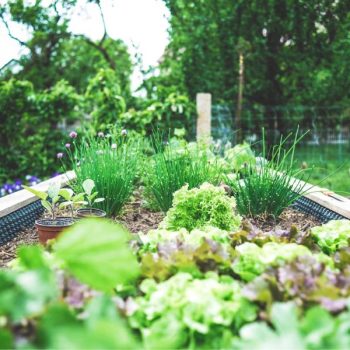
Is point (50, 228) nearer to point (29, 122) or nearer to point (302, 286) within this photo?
point (302, 286)

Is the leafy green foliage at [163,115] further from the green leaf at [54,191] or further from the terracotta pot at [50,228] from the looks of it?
the terracotta pot at [50,228]

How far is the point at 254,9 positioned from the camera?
10.1 metres

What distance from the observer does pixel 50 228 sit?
9.36 ft

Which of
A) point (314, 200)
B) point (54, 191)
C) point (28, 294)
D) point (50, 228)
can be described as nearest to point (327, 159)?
point (314, 200)

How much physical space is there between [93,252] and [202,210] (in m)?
1.96

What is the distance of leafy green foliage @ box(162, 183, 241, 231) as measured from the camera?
2979mm

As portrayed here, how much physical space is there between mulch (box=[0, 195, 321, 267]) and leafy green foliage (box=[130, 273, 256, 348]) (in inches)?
66.1

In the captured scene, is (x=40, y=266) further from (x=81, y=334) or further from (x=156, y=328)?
(x=156, y=328)

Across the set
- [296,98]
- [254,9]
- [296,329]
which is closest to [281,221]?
[296,329]

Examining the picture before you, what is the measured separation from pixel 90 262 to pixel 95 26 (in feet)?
32.9

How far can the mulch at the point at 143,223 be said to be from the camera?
3.16 metres

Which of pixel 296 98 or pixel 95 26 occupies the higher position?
pixel 95 26

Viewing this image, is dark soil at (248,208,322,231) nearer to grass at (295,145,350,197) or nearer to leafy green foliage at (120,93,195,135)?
leafy green foliage at (120,93,195,135)

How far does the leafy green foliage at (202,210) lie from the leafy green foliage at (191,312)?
1.49 meters
